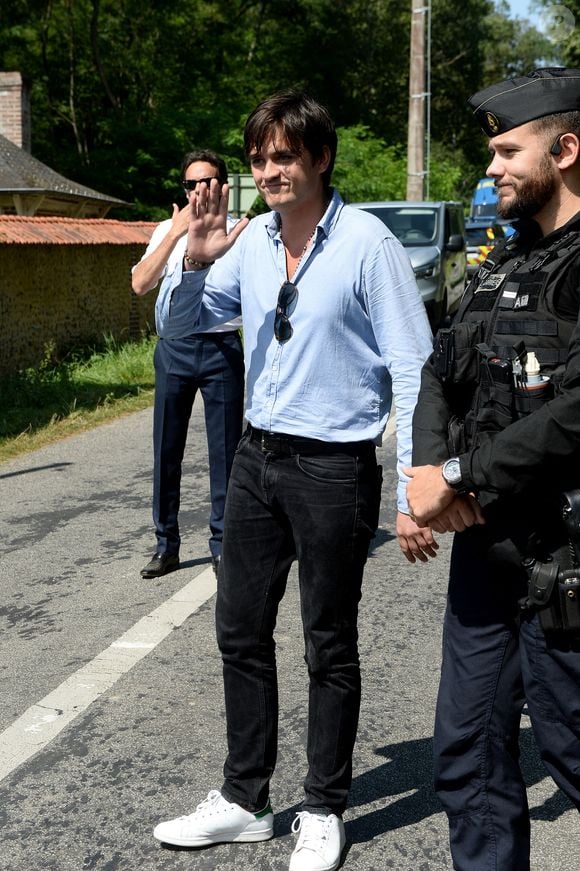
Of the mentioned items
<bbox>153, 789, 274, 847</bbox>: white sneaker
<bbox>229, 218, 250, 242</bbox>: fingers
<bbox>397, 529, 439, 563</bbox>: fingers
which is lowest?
<bbox>153, 789, 274, 847</bbox>: white sneaker

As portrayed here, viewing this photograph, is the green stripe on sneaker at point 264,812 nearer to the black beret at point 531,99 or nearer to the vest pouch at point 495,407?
the vest pouch at point 495,407

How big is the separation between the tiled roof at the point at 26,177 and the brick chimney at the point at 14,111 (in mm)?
1972

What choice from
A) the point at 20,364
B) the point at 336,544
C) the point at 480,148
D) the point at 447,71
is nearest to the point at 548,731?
the point at 336,544

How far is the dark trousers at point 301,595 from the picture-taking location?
121 inches

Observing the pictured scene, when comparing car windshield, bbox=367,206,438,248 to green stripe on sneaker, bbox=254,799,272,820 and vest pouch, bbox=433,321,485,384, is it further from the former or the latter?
vest pouch, bbox=433,321,485,384

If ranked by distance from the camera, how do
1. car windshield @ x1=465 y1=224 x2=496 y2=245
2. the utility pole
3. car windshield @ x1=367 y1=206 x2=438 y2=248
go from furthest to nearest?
car windshield @ x1=465 y1=224 x2=496 y2=245
the utility pole
car windshield @ x1=367 y1=206 x2=438 y2=248

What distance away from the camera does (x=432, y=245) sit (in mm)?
17875

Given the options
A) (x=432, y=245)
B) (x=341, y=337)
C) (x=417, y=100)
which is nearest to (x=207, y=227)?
(x=341, y=337)

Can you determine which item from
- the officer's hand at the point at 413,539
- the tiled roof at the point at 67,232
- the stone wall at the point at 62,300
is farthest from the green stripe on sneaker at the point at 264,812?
the stone wall at the point at 62,300

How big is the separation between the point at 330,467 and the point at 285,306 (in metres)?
0.44

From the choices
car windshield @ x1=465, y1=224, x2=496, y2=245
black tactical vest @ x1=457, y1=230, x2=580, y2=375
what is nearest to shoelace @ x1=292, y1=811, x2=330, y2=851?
black tactical vest @ x1=457, y1=230, x2=580, y2=375

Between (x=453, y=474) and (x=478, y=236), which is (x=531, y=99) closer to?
(x=453, y=474)

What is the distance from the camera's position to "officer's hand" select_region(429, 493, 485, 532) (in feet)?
8.31

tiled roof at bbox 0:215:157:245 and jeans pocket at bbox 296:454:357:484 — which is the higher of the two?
tiled roof at bbox 0:215:157:245
